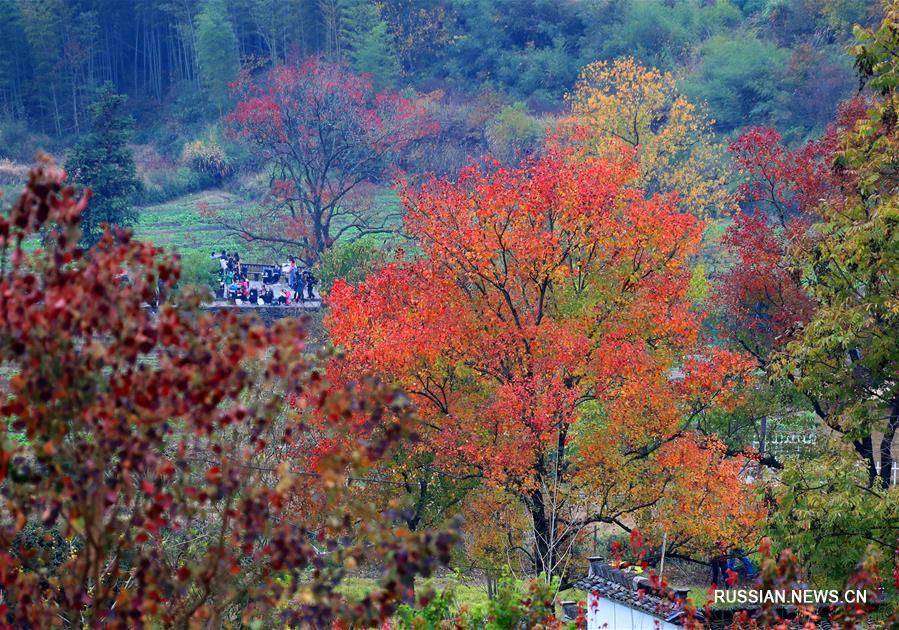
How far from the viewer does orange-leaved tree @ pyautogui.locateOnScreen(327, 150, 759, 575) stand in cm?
1728

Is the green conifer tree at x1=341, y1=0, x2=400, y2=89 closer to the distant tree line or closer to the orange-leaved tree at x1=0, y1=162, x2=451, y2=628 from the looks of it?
the distant tree line

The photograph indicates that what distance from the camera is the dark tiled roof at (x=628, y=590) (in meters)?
12.2

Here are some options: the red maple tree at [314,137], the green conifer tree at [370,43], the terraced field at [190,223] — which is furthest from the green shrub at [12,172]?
the green conifer tree at [370,43]

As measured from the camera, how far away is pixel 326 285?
31812 millimetres

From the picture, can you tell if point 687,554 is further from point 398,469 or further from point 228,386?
point 228,386

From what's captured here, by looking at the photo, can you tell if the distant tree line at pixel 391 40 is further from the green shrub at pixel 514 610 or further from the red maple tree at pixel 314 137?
the green shrub at pixel 514 610

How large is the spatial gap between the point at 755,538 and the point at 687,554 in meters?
1.54

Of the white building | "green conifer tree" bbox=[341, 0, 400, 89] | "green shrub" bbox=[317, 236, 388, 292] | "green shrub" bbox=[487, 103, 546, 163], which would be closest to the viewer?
the white building

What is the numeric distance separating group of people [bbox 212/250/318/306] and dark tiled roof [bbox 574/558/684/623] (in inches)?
908

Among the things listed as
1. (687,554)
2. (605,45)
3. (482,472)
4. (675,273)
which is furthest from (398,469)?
(605,45)

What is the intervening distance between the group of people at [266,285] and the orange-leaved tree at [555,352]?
1705cm

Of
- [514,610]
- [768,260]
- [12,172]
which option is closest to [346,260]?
[768,260]

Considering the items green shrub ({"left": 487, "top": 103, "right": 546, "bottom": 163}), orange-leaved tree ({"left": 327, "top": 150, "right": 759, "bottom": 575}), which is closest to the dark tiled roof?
orange-leaved tree ({"left": 327, "top": 150, "right": 759, "bottom": 575})

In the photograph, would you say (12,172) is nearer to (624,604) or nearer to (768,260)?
(768,260)
